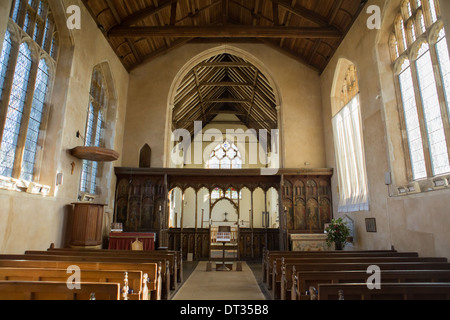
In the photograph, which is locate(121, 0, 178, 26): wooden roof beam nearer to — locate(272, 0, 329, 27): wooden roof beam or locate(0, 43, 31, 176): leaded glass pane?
locate(272, 0, 329, 27): wooden roof beam

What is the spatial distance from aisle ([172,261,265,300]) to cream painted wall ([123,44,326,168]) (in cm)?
423

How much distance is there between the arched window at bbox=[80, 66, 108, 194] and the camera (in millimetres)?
8128

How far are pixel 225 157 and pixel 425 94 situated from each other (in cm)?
1400

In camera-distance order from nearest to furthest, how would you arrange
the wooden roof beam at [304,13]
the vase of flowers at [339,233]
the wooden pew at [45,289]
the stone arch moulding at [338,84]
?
the wooden pew at [45,289]
the vase of flowers at [339,233]
the wooden roof beam at [304,13]
the stone arch moulding at [338,84]

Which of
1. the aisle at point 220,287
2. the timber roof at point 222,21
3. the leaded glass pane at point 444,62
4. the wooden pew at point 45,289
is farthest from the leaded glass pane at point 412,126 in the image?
the wooden pew at point 45,289

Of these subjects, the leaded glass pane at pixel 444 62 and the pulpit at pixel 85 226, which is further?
the pulpit at pixel 85 226

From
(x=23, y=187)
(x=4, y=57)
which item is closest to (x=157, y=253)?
(x=23, y=187)

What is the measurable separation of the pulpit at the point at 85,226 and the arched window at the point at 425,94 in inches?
253

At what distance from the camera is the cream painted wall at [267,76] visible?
1018 centimetres

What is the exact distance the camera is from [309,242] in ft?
28.5

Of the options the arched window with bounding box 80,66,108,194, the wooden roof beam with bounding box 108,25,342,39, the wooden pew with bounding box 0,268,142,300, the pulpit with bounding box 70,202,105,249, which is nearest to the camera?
the wooden pew with bounding box 0,268,142,300

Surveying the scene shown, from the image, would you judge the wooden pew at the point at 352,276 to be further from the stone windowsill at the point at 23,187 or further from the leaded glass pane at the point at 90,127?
the leaded glass pane at the point at 90,127

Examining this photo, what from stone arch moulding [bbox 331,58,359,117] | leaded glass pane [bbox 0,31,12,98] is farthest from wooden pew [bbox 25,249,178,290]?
stone arch moulding [bbox 331,58,359,117]

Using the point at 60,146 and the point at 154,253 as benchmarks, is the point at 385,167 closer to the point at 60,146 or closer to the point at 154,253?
the point at 154,253
